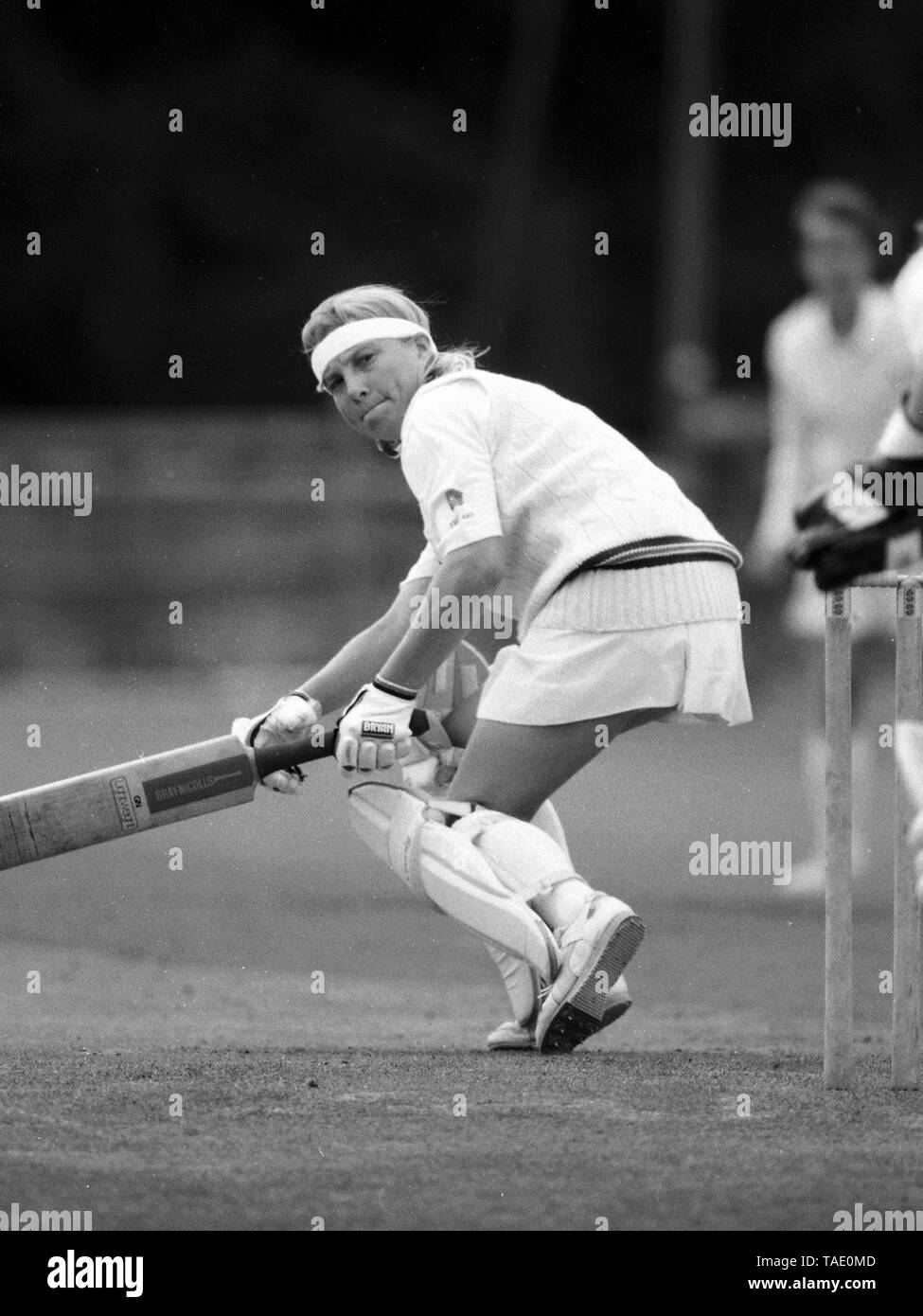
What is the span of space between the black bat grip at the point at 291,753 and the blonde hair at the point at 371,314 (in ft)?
2.47

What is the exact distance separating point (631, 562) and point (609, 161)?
14.3m

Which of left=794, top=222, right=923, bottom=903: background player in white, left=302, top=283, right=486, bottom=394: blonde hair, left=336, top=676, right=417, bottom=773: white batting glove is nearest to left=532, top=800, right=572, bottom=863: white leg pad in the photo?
left=336, top=676, right=417, bottom=773: white batting glove

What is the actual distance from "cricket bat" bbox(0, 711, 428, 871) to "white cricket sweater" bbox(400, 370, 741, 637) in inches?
21.2

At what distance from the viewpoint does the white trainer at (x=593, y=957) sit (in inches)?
170

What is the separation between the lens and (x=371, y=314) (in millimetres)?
4898

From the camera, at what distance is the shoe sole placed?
4324 millimetres

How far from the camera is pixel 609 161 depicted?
1841 centimetres

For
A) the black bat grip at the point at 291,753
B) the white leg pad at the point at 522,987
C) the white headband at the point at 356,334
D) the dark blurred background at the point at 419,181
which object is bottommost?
the white leg pad at the point at 522,987

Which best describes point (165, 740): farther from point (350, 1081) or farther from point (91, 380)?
point (91, 380)

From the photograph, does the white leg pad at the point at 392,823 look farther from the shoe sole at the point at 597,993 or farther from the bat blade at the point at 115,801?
the shoe sole at the point at 597,993

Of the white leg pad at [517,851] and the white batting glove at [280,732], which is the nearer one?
the white leg pad at [517,851]

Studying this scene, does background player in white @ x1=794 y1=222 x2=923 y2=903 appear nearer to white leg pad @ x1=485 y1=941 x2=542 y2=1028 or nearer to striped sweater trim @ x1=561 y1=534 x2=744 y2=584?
striped sweater trim @ x1=561 y1=534 x2=744 y2=584

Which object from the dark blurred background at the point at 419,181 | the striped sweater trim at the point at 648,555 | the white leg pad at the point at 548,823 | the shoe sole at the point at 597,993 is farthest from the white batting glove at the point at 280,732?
the dark blurred background at the point at 419,181
